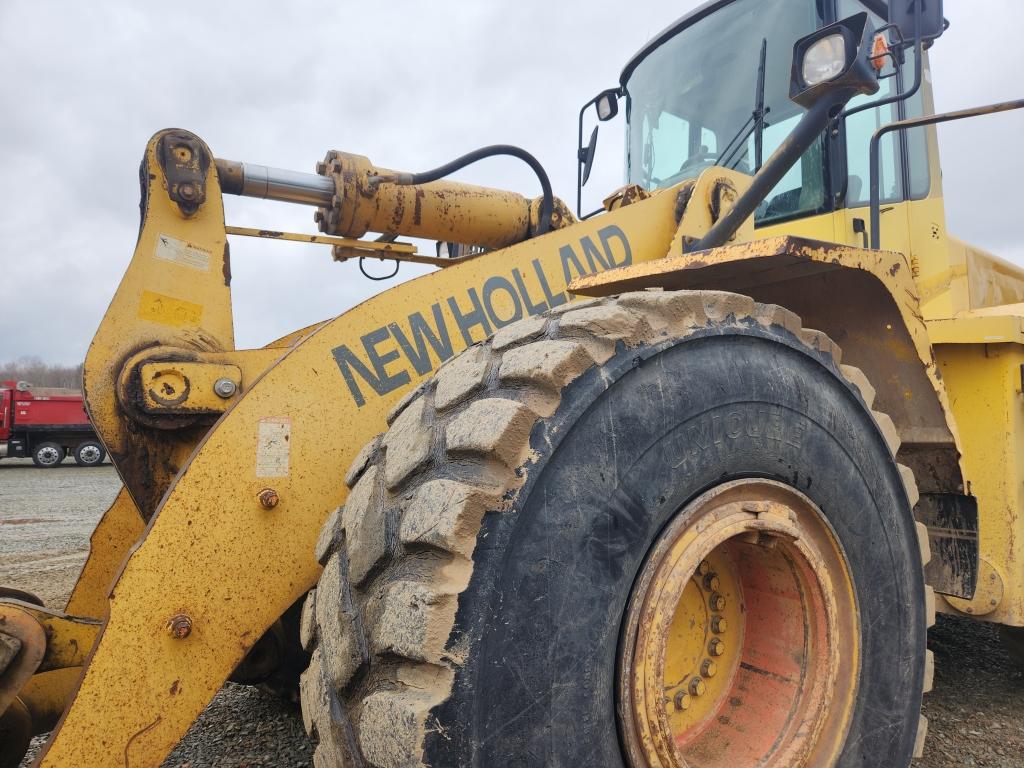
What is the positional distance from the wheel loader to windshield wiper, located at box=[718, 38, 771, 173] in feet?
1.56

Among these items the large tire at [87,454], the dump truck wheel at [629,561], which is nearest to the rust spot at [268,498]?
the dump truck wheel at [629,561]

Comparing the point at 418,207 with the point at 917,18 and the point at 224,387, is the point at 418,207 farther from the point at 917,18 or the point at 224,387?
the point at 917,18

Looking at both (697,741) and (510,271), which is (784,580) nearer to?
(697,741)

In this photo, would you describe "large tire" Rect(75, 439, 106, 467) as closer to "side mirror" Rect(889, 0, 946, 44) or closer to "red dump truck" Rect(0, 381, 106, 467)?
"red dump truck" Rect(0, 381, 106, 467)

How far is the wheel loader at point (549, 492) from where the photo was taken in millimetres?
1086

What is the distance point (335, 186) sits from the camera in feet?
7.98

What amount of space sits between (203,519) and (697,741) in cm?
114

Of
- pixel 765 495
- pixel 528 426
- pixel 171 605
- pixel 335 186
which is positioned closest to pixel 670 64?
pixel 335 186

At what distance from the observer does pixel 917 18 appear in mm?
2172

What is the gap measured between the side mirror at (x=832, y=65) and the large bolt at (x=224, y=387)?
1.61 meters

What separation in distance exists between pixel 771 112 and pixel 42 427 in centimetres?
2113

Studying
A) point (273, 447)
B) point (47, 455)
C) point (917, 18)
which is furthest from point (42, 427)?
point (917, 18)

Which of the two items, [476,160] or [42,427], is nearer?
[476,160]

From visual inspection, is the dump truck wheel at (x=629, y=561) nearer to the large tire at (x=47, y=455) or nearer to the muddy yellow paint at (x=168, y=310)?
the muddy yellow paint at (x=168, y=310)
